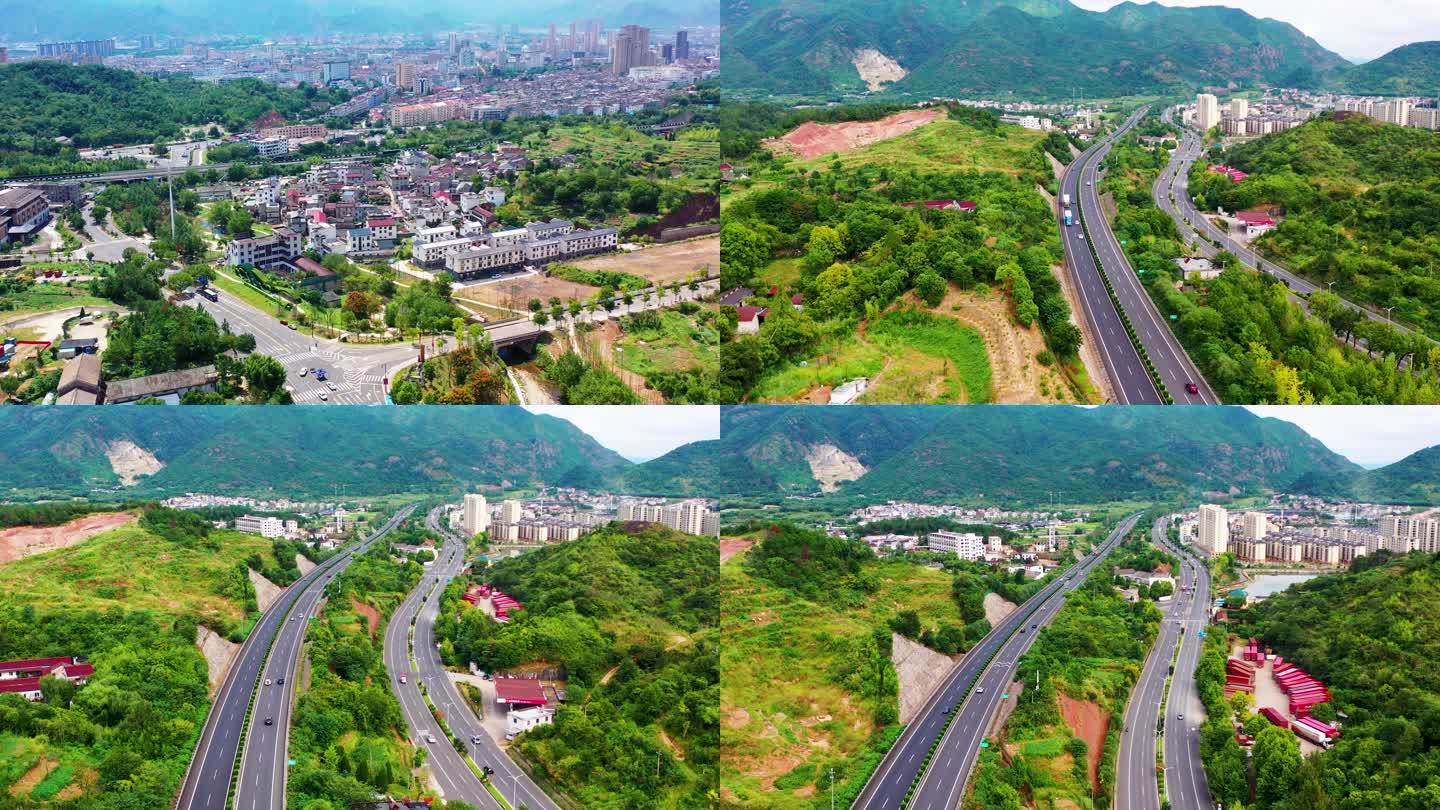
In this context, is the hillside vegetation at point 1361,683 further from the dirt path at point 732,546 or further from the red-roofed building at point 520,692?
the red-roofed building at point 520,692

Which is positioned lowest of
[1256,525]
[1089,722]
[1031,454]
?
[1089,722]

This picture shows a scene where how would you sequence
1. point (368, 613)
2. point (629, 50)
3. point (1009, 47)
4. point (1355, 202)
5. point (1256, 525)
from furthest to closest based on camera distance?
1. point (1009, 47)
2. point (629, 50)
3. point (1355, 202)
4. point (368, 613)
5. point (1256, 525)

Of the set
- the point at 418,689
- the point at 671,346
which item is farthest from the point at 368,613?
the point at 671,346

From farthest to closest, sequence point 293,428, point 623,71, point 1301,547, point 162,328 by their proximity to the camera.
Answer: point 623,71, point 162,328, point 293,428, point 1301,547

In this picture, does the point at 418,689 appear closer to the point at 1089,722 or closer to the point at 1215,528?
the point at 1089,722

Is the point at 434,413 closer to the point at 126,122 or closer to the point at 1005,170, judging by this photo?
the point at 126,122

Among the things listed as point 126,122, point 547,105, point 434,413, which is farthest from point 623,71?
point 434,413
